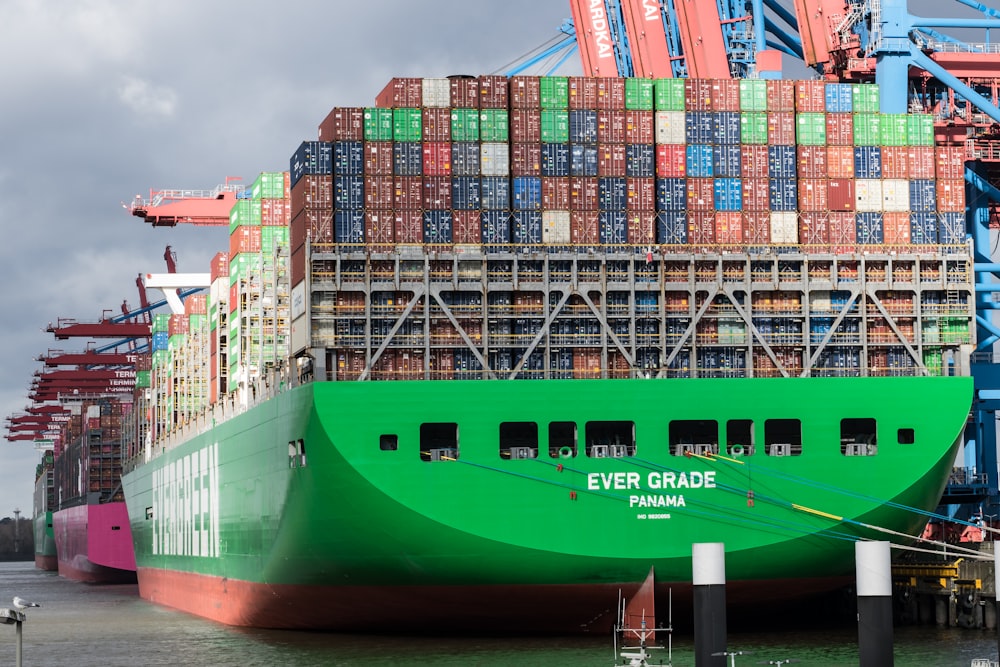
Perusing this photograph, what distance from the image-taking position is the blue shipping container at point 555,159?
35562 mm

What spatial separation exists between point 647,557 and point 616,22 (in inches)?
1209

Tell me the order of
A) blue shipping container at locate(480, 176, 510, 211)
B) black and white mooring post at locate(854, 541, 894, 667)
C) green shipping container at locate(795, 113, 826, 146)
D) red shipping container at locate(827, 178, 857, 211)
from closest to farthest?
black and white mooring post at locate(854, 541, 894, 667) → blue shipping container at locate(480, 176, 510, 211) → red shipping container at locate(827, 178, 857, 211) → green shipping container at locate(795, 113, 826, 146)

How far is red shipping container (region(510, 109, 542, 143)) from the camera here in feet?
117

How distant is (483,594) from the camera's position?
33062 mm

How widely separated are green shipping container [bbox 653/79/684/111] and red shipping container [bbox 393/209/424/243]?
6118 millimetres

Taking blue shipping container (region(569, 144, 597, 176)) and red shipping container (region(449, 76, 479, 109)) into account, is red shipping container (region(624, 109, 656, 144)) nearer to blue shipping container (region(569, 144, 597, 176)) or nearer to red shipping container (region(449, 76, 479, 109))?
blue shipping container (region(569, 144, 597, 176))

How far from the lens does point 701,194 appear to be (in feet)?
117

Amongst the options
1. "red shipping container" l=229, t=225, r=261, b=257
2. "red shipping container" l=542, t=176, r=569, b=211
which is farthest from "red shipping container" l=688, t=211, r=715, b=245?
"red shipping container" l=229, t=225, r=261, b=257

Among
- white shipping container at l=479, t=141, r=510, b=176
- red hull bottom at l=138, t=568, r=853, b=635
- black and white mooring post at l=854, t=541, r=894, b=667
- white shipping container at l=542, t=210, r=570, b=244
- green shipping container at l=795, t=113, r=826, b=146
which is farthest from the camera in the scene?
green shipping container at l=795, t=113, r=826, b=146

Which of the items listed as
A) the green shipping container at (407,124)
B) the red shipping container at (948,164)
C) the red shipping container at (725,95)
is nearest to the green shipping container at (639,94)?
the red shipping container at (725,95)

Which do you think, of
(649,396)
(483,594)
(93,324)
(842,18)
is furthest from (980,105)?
(93,324)

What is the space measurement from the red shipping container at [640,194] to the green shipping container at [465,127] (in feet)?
11.8

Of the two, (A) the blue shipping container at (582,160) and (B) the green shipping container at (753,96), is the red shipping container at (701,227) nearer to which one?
(A) the blue shipping container at (582,160)

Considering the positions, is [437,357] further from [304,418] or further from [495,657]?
[495,657]
